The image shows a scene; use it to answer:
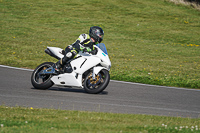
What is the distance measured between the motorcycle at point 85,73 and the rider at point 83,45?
124 mm

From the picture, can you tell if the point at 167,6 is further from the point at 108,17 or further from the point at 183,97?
the point at 183,97

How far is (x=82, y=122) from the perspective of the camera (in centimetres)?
557

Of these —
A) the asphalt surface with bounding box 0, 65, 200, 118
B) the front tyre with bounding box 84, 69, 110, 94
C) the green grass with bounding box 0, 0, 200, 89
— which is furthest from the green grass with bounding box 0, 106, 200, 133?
the green grass with bounding box 0, 0, 200, 89

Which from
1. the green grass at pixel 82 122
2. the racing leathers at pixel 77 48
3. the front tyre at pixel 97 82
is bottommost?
the green grass at pixel 82 122

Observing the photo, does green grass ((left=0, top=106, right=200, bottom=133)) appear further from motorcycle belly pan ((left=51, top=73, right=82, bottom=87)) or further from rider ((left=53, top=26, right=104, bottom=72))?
rider ((left=53, top=26, right=104, bottom=72))

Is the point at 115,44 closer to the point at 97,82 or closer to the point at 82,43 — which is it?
the point at 82,43

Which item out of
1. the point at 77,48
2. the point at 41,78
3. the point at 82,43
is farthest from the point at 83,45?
the point at 41,78

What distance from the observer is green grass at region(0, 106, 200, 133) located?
16.6ft

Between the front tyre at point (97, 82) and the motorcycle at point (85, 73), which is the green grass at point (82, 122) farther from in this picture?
the motorcycle at point (85, 73)

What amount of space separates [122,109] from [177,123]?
5.09 ft

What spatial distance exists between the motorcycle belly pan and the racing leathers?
11.6 inches

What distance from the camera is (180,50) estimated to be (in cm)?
2123

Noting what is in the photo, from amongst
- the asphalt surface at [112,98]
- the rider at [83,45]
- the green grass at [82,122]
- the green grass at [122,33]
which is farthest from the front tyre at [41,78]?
the green grass at [122,33]

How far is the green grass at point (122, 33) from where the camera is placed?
548 inches
